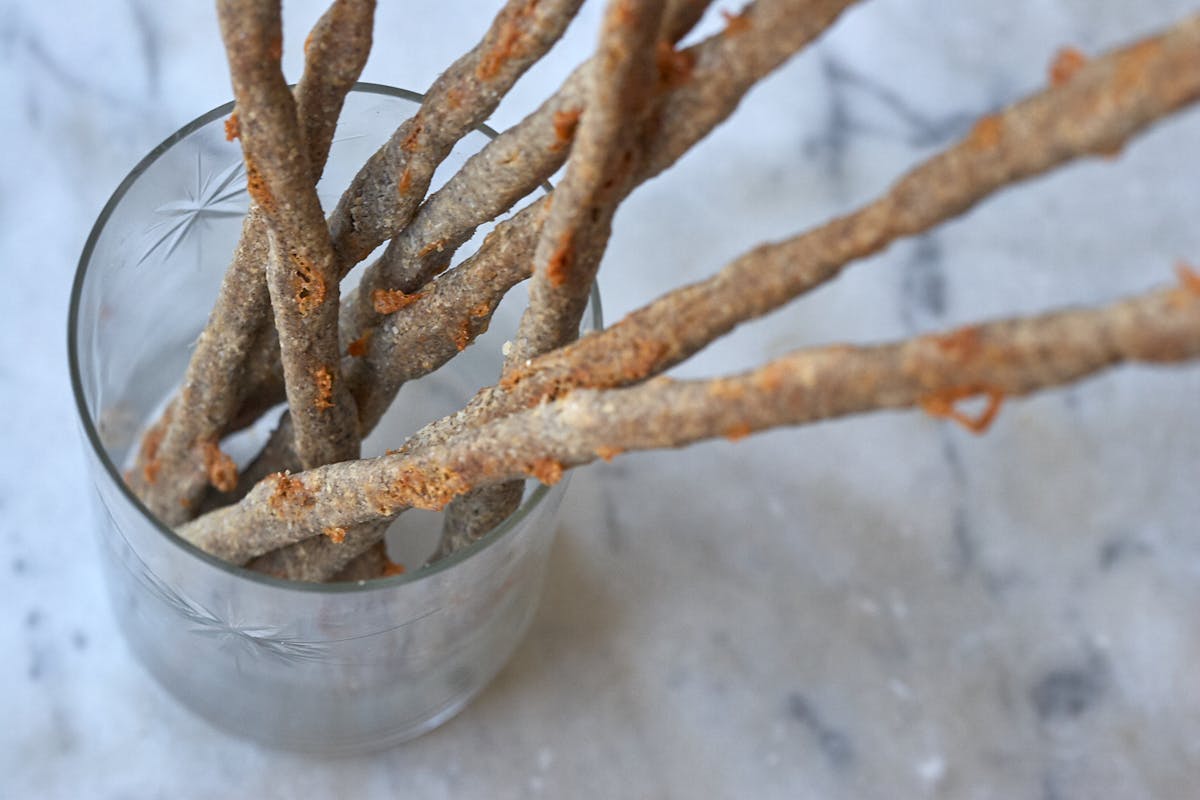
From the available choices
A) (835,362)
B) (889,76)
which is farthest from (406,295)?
(889,76)

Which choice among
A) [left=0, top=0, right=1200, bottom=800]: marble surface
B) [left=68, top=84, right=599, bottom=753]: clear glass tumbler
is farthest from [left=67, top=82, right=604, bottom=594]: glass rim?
[left=0, top=0, right=1200, bottom=800]: marble surface

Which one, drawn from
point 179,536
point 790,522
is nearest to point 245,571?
point 179,536

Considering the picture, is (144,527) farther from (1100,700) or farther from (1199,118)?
(1199,118)

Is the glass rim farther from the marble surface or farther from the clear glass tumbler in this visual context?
the marble surface

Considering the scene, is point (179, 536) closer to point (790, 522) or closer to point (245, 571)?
point (245, 571)

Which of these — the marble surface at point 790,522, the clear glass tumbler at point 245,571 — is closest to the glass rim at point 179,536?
the clear glass tumbler at point 245,571
